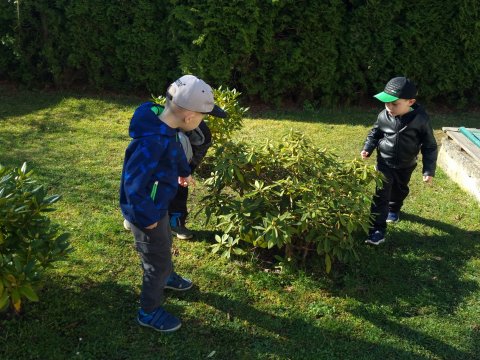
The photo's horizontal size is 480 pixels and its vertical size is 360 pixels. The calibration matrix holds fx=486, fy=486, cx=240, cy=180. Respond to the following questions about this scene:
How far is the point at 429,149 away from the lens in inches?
171

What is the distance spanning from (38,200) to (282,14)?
5.81 meters

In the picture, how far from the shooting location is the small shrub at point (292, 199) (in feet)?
12.1

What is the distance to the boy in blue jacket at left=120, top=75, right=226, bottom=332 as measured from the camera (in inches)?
112

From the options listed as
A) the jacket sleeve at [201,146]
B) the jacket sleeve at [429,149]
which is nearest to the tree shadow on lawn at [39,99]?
the jacket sleeve at [201,146]

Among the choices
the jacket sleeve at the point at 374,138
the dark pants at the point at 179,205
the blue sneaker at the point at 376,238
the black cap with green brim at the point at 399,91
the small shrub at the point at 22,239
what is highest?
the black cap with green brim at the point at 399,91

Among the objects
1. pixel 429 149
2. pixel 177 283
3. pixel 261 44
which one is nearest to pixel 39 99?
pixel 261 44

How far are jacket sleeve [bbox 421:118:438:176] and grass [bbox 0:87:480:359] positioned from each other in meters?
0.72

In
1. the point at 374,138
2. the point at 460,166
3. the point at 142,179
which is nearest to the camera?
the point at 142,179

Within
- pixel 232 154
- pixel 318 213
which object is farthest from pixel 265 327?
pixel 232 154

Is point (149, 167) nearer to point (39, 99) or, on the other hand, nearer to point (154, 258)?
point (154, 258)

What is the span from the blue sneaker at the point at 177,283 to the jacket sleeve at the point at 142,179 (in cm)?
96

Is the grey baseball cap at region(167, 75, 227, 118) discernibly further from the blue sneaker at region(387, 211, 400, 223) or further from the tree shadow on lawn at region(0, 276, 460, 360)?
the blue sneaker at region(387, 211, 400, 223)

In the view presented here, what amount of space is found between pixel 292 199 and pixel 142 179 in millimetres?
1414

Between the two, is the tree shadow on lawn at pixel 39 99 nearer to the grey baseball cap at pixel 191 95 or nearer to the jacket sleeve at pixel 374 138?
the jacket sleeve at pixel 374 138
